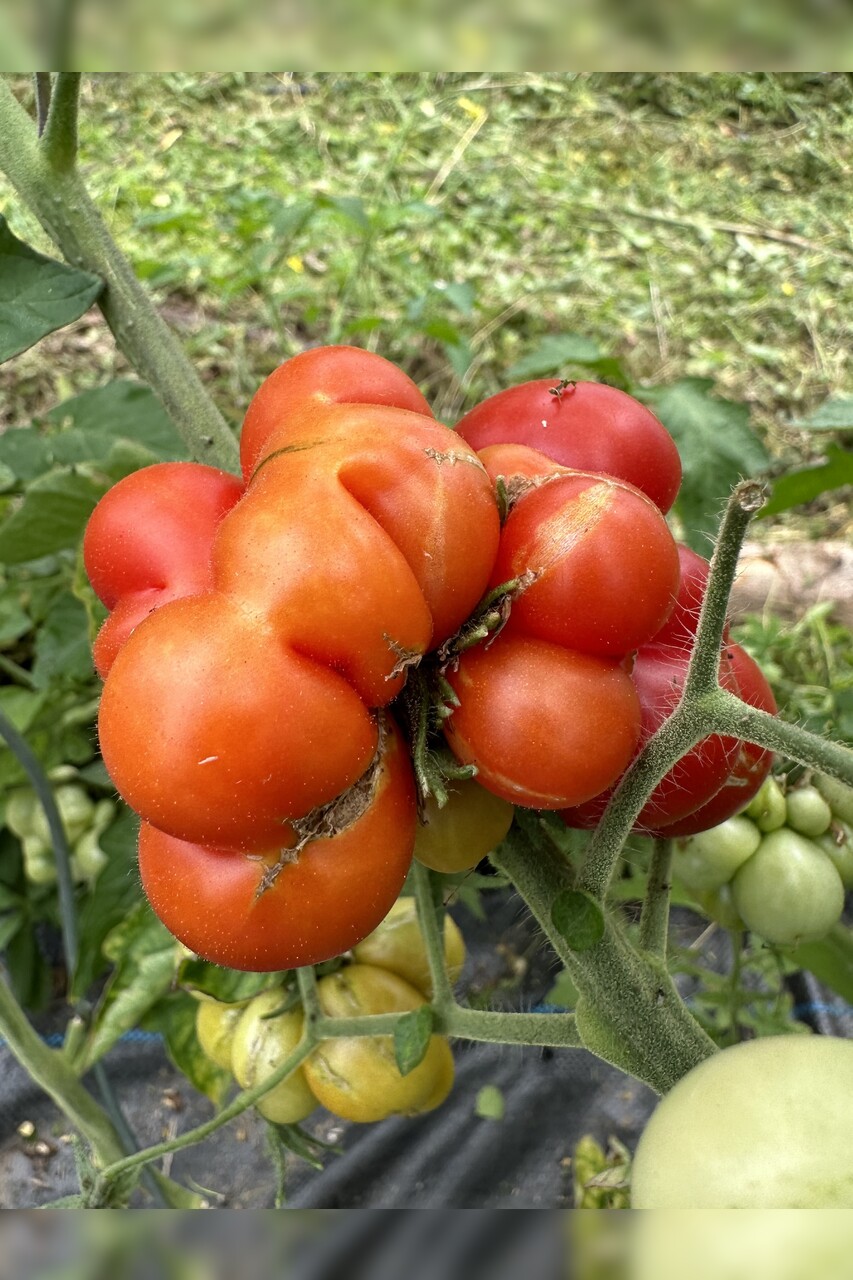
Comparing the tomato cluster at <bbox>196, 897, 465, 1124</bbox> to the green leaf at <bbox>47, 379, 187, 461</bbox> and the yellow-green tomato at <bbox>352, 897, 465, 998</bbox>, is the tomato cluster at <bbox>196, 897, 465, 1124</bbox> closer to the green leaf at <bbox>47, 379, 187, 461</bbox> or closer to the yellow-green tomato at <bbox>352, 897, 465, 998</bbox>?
the yellow-green tomato at <bbox>352, 897, 465, 998</bbox>

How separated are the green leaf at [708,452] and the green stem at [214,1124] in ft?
1.61

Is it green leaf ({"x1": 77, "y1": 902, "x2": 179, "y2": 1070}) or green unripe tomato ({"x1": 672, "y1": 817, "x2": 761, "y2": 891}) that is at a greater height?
green unripe tomato ({"x1": 672, "y1": 817, "x2": 761, "y2": 891})

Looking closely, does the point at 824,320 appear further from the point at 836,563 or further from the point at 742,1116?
the point at 742,1116

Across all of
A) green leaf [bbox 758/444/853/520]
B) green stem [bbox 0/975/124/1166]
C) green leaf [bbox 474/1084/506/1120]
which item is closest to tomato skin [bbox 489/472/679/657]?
green leaf [bbox 758/444/853/520]

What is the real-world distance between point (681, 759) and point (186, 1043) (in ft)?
1.99

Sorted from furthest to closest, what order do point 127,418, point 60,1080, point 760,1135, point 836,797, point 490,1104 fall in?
point 490,1104, point 127,418, point 836,797, point 60,1080, point 760,1135

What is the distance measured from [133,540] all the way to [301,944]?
0.19 meters

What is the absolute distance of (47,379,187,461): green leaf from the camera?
0.89 metres

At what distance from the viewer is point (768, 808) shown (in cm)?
77

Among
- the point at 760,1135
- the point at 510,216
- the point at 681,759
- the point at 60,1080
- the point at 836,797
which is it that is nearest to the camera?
the point at 760,1135

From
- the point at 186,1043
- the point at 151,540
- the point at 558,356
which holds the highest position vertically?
the point at 151,540

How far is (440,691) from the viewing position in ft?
1.44

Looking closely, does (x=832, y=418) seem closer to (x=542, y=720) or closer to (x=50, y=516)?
(x=542, y=720)

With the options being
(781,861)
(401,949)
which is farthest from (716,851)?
(401,949)
